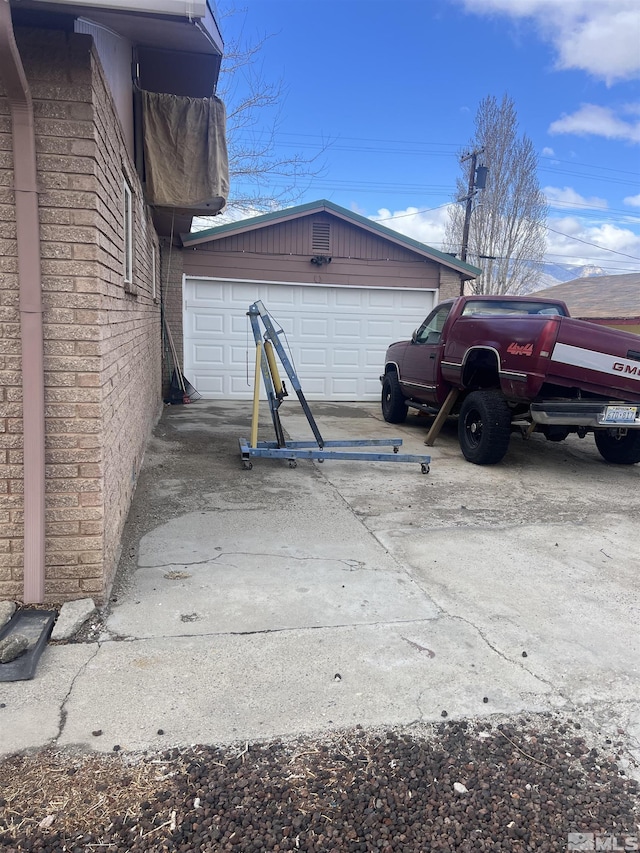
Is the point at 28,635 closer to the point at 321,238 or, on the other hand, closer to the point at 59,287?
the point at 59,287

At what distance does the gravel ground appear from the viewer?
6.49ft

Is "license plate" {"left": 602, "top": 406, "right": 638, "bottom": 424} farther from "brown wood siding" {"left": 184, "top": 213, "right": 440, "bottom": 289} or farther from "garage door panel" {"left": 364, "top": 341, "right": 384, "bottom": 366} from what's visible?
"brown wood siding" {"left": 184, "top": 213, "right": 440, "bottom": 289}

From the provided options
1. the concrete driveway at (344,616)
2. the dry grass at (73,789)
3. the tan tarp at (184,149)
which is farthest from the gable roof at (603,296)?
the dry grass at (73,789)

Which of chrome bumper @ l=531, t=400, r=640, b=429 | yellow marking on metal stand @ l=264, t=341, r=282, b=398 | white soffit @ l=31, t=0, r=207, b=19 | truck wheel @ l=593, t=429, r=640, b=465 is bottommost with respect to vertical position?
truck wheel @ l=593, t=429, r=640, b=465

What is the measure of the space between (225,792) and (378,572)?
219 centimetres

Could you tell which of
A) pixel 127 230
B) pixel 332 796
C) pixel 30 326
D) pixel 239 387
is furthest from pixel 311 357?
pixel 332 796

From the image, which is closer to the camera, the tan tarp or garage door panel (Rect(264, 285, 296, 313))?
the tan tarp

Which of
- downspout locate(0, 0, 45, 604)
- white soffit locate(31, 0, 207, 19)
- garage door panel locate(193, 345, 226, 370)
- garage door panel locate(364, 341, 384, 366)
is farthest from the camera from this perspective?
garage door panel locate(364, 341, 384, 366)

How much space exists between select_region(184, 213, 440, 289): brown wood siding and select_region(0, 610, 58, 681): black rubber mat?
10122mm

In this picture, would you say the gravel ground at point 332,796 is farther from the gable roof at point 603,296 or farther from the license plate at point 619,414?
the gable roof at point 603,296

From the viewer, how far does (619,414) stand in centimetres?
652

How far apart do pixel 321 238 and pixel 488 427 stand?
7.34m

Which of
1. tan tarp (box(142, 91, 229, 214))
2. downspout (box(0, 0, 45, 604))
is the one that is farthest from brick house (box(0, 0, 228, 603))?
tan tarp (box(142, 91, 229, 214))

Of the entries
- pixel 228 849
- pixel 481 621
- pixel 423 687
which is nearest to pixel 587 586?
pixel 481 621
